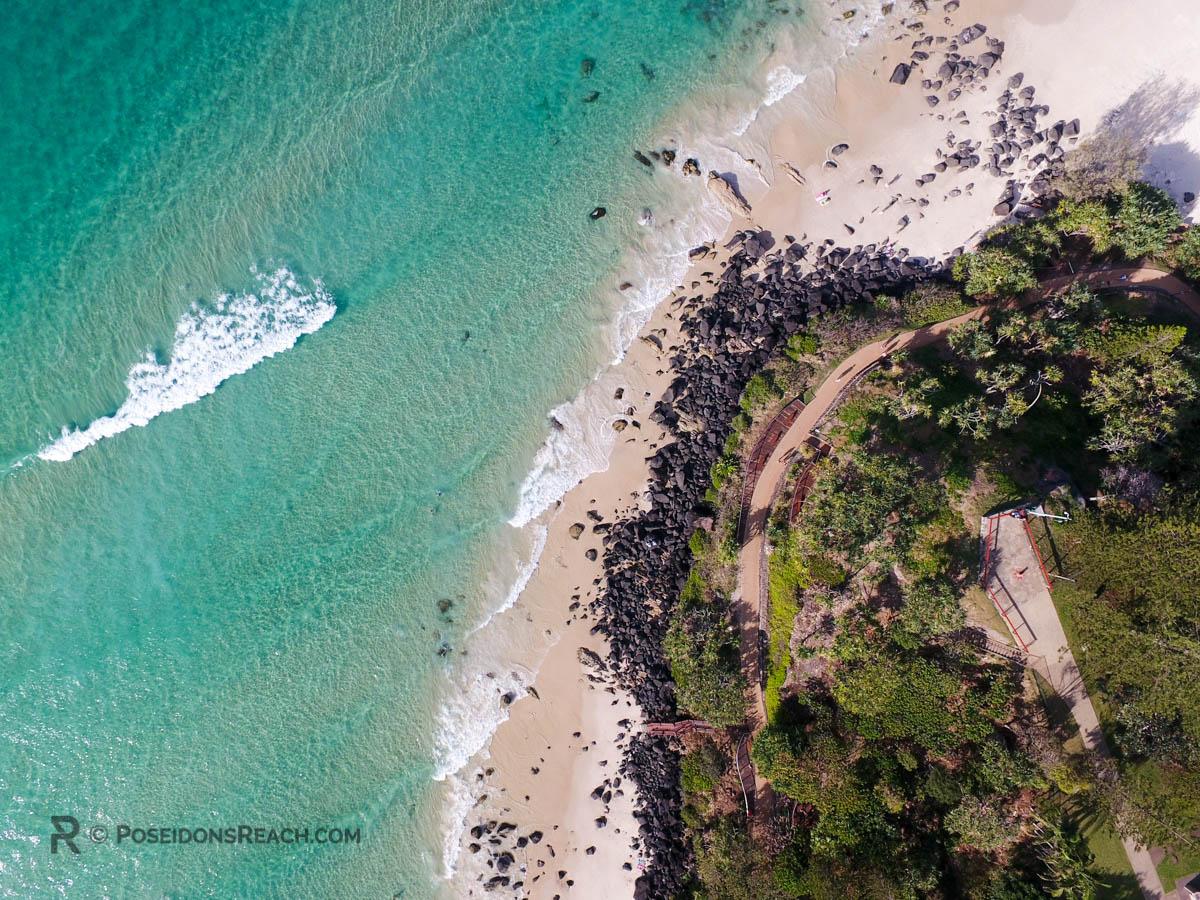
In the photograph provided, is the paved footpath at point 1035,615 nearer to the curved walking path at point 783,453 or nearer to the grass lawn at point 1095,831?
the grass lawn at point 1095,831

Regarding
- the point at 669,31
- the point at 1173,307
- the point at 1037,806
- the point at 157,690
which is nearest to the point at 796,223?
the point at 669,31

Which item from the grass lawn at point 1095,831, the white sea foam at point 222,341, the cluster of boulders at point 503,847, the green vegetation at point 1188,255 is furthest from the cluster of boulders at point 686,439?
the white sea foam at point 222,341

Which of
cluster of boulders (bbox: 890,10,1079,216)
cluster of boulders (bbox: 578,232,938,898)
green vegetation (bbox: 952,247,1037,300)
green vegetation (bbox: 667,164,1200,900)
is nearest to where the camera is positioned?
green vegetation (bbox: 667,164,1200,900)

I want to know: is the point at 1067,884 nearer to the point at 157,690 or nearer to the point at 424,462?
the point at 424,462

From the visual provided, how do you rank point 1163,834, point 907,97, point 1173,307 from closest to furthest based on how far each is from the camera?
point 1163,834 → point 1173,307 → point 907,97

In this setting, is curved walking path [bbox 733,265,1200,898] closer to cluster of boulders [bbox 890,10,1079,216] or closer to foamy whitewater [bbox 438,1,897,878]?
cluster of boulders [bbox 890,10,1079,216]

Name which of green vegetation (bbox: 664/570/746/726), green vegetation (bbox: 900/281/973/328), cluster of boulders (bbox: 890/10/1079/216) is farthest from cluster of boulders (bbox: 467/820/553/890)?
cluster of boulders (bbox: 890/10/1079/216)

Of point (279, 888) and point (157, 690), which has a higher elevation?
point (157, 690)
